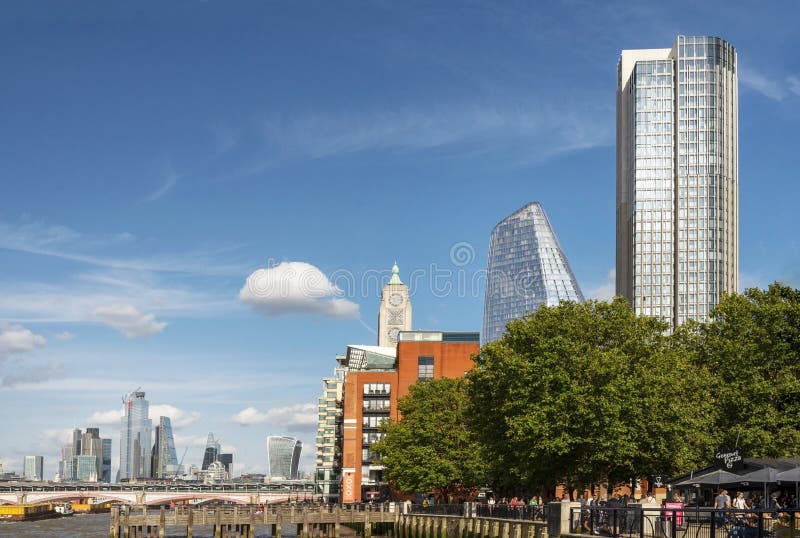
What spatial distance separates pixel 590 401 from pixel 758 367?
665 inches

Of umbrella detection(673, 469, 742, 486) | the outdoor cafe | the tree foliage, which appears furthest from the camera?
the tree foliage

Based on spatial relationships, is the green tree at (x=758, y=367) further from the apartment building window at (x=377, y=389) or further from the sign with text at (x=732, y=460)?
the apartment building window at (x=377, y=389)

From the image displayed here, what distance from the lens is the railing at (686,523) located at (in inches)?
1399

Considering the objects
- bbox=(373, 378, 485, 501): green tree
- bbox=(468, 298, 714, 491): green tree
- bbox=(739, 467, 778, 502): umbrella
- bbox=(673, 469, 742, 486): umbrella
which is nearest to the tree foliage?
bbox=(468, 298, 714, 491): green tree

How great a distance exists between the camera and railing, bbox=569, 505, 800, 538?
1399 inches

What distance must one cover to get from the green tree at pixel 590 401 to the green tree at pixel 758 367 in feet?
7.20

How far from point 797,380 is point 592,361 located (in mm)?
16588

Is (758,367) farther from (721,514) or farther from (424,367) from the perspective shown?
(424,367)

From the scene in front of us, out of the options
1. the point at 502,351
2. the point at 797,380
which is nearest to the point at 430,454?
the point at 502,351

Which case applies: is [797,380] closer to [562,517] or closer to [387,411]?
[562,517]

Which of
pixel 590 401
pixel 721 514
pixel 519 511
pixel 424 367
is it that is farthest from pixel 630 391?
pixel 424 367

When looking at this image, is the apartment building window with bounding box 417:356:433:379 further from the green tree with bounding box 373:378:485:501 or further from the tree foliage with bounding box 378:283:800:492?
the tree foliage with bounding box 378:283:800:492

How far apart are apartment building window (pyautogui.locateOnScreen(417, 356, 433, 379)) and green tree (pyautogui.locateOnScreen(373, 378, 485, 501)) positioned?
158ft

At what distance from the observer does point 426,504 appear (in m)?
105
